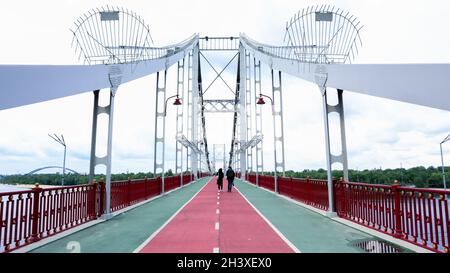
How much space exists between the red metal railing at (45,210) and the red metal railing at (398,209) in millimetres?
7326

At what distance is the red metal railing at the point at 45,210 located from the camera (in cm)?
597

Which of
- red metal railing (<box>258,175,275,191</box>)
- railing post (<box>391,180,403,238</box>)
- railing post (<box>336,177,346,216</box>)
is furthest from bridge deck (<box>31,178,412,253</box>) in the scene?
red metal railing (<box>258,175,275,191</box>)

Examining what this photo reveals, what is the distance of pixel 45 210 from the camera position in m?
7.20

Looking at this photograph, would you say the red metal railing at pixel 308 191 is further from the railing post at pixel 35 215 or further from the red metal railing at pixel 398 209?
the railing post at pixel 35 215

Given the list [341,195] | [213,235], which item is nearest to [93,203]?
[213,235]

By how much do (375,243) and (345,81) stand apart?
170 inches

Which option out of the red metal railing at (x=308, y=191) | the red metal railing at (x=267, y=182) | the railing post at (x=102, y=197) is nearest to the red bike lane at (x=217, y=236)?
the railing post at (x=102, y=197)

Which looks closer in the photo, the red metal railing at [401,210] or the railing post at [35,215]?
the red metal railing at [401,210]

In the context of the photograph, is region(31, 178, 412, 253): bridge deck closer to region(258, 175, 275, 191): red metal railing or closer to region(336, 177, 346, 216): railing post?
region(336, 177, 346, 216): railing post

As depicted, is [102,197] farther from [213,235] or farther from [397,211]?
[397,211]

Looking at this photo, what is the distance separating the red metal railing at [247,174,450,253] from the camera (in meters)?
5.57

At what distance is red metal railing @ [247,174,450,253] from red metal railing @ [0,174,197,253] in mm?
7326
